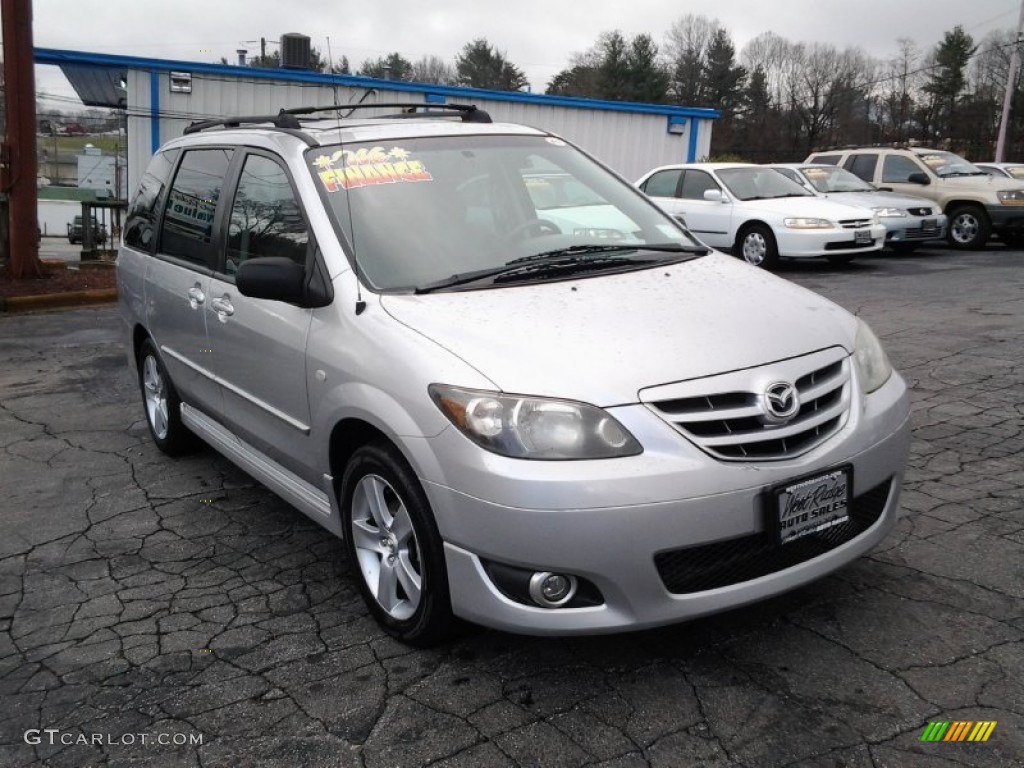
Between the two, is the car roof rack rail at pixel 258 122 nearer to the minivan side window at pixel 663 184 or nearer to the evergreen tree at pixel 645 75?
the minivan side window at pixel 663 184

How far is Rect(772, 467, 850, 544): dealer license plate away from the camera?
2.70 m

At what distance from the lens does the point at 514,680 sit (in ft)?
9.53

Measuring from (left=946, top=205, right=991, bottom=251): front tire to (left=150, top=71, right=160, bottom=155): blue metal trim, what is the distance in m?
13.9

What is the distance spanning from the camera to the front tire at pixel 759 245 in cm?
1288

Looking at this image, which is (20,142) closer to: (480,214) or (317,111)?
(317,111)

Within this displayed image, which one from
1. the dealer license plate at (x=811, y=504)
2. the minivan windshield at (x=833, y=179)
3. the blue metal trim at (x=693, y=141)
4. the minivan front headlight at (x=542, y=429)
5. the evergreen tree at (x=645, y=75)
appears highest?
the evergreen tree at (x=645, y=75)

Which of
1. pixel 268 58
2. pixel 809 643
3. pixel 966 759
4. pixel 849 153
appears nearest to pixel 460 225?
pixel 809 643

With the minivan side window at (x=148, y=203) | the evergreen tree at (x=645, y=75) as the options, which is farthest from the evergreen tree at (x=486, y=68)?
the minivan side window at (x=148, y=203)

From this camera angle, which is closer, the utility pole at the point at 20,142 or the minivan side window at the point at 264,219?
the minivan side window at the point at 264,219

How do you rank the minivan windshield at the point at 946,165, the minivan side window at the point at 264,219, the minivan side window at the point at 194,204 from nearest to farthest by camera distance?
the minivan side window at the point at 264,219 < the minivan side window at the point at 194,204 < the minivan windshield at the point at 946,165

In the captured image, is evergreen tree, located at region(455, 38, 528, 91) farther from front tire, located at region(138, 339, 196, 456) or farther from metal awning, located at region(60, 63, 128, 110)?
front tire, located at region(138, 339, 196, 456)

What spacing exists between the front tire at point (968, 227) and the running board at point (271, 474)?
47.3 feet

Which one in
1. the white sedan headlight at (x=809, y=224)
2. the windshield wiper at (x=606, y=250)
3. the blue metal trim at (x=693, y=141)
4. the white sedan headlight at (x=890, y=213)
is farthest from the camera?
the blue metal trim at (x=693, y=141)

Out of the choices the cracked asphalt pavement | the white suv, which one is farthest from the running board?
the white suv
